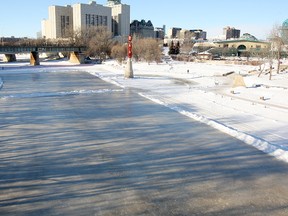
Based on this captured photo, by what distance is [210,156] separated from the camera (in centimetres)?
999

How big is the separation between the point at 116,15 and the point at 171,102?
454 ft

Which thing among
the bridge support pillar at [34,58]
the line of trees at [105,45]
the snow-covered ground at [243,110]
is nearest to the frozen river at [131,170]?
the snow-covered ground at [243,110]

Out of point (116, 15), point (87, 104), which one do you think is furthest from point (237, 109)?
point (116, 15)

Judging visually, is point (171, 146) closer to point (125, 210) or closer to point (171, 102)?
point (125, 210)

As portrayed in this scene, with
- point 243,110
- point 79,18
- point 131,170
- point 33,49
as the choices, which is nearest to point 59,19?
point 79,18

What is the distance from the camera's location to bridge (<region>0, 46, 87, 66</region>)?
61300mm

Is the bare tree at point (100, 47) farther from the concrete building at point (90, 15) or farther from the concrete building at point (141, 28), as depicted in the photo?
the concrete building at point (141, 28)

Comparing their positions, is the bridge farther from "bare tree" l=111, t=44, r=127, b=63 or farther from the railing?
"bare tree" l=111, t=44, r=127, b=63

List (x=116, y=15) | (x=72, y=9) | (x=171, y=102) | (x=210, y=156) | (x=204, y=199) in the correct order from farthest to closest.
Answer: (x=116, y=15) < (x=72, y=9) < (x=171, y=102) < (x=210, y=156) < (x=204, y=199)

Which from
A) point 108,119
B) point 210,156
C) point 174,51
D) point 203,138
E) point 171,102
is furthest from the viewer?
point 174,51

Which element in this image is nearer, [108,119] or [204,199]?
[204,199]

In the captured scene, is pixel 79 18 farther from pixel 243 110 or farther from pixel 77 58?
pixel 243 110

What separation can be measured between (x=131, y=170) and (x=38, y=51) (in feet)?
206

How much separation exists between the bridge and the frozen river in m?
51.8
